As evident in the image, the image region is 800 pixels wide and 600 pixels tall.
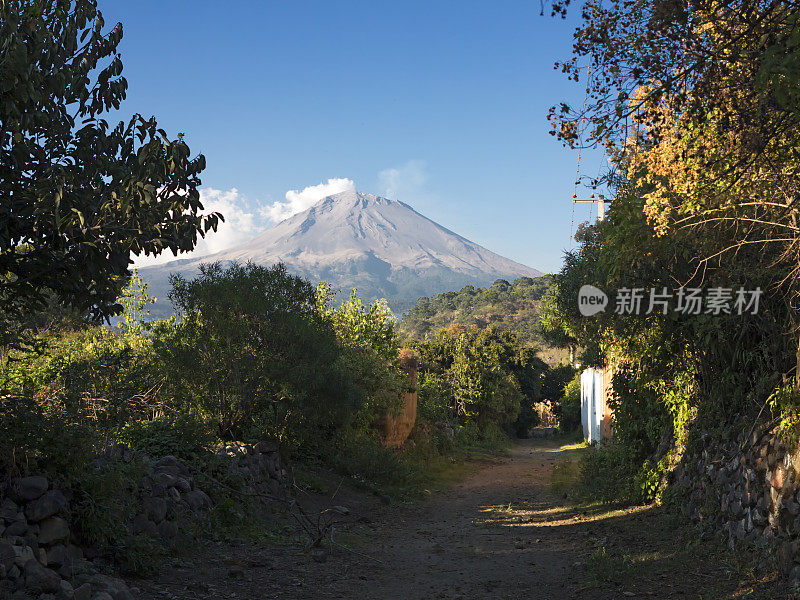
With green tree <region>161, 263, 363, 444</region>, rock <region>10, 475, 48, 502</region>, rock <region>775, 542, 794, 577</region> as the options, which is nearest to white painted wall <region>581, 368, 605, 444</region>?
green tree <region>161, 263, 363, 444</region>

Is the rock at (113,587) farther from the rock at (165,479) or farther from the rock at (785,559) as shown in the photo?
the rock at (785,559)

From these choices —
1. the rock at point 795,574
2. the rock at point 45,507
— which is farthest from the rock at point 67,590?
the rock at point 795,574

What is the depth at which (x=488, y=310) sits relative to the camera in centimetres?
8412

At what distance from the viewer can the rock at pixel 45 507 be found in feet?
17.8

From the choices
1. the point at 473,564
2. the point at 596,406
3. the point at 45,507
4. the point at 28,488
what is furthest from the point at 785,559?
the point at 596,406

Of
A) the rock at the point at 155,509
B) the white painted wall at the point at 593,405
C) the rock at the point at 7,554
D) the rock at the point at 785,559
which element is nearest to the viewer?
the rock at the point at 7,554

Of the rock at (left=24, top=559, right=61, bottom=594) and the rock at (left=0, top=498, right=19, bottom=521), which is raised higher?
the rock at (left=0, top=498, right=19, bottom=521)

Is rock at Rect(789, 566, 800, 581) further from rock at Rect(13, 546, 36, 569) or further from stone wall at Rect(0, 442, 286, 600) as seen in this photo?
rock at Rect(13, 546, 36, 569)

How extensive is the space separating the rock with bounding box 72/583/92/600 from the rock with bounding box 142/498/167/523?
204 cm

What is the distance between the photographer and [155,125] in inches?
226

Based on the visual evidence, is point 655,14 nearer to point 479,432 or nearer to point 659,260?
point 659,260

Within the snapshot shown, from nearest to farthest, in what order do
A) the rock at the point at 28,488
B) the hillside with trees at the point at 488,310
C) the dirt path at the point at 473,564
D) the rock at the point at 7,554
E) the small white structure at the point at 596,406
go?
the rock at the point at 7,554
the rock at the point at 28,488
the dirt path at the point at 473,564
the small white structure at the point at 596,406
the hillside with trees at the point at 488,310

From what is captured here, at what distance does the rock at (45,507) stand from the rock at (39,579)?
70 centimetres

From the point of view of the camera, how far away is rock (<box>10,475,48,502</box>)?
17.9 feet
